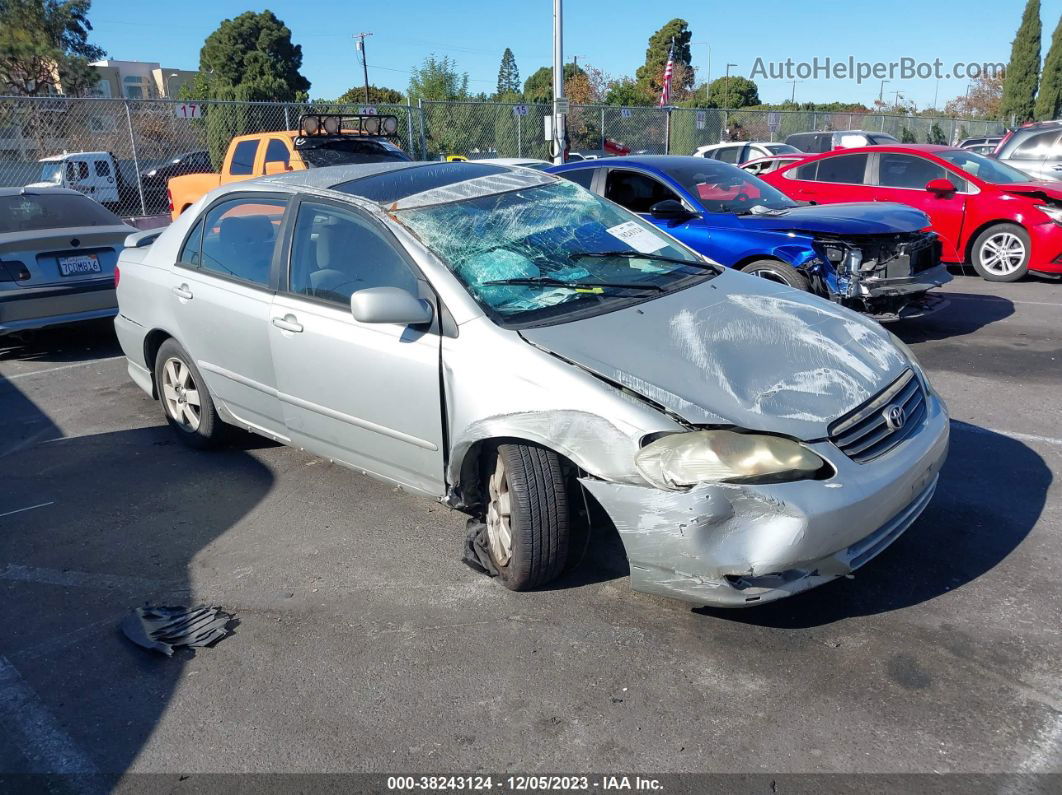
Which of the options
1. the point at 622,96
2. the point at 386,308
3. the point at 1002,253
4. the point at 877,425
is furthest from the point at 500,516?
the point at 622,96

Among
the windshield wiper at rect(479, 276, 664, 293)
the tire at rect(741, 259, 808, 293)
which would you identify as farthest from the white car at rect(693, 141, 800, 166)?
the windshield wiper at rect(479, 276, 664, 293)

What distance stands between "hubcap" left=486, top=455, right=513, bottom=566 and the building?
71.1 metres

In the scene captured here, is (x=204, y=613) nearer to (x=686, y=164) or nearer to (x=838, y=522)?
(x=838, y=522)

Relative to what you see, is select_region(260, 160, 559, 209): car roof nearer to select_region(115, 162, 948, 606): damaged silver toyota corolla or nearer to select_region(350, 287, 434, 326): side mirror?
select_region(115, 162, 948, 606): damaged silver toyota corolla

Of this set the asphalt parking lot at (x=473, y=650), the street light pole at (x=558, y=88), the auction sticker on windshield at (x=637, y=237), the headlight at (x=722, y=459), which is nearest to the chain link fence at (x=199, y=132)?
the street light pole at (x=558, y=88)

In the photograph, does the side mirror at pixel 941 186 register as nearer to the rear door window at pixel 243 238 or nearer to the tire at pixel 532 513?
the rear door window at pixel 243 238

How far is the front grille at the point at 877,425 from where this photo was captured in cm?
299

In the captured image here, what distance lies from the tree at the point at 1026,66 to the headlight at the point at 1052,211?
45.1 metres

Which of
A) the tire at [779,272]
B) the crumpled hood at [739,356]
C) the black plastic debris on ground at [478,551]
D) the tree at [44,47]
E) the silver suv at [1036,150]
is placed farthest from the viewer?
the tree at [44,47]

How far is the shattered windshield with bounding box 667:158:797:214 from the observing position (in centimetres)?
746

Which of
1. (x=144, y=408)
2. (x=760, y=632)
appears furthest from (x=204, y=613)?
(x=144, y=408)

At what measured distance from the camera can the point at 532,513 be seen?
10.5 ft

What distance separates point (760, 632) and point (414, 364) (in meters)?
1.73

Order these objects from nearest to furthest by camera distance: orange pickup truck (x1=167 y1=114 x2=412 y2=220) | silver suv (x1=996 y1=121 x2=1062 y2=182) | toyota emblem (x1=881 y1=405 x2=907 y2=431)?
toyota emblem (x1=881 y1=405 x2=907 y2=431) < orange pickup truck (x1=167 y1=114 x2=412 y2=220) < silver suv (x1=996 y1=121 x2=1062 y2=182)
